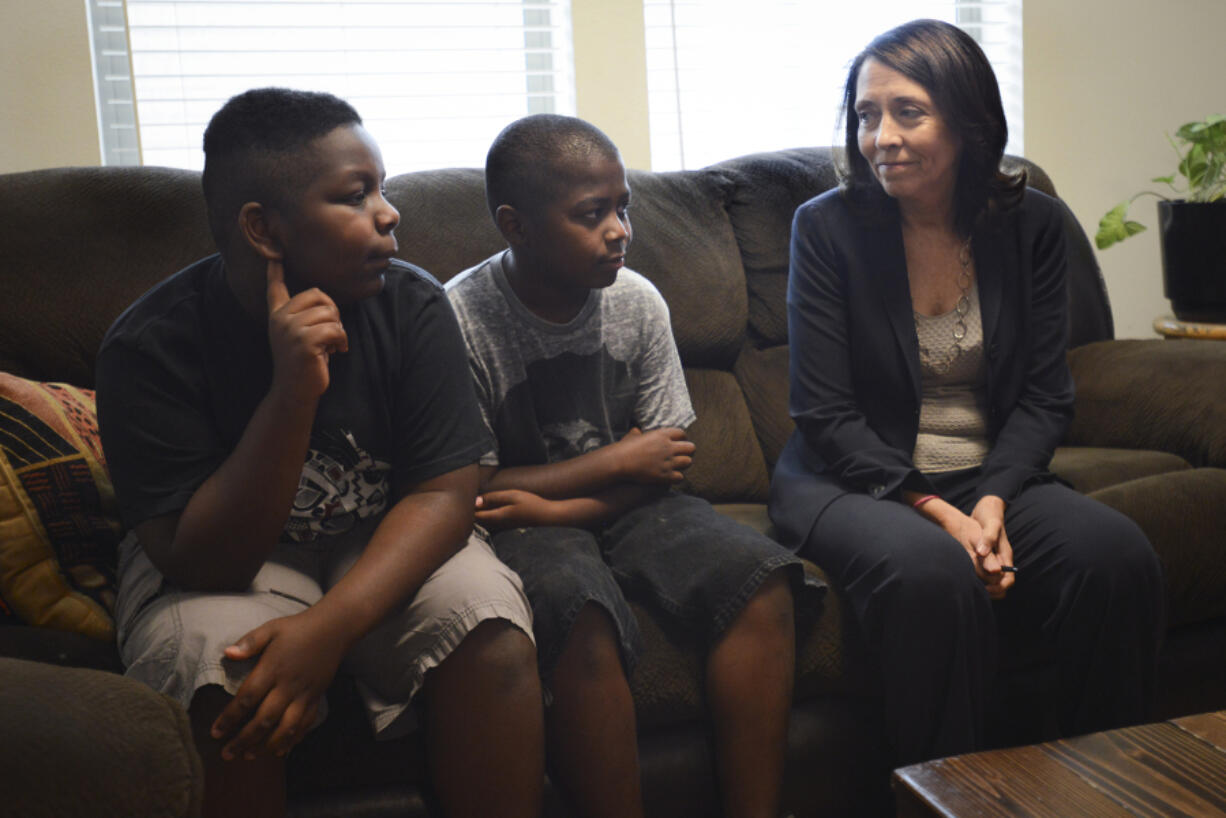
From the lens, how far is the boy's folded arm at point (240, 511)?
1064mm

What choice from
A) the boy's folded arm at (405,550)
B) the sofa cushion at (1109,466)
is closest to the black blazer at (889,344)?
the sofa cushion at (1109,466)

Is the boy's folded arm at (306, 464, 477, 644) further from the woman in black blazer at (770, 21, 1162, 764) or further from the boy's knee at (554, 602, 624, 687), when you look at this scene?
the woman in black blazer at (770, 21, 1162, 764)

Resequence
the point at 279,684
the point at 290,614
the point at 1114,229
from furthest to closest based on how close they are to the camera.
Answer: the point at 1114,229
the point at 290,614
the point at 279,684

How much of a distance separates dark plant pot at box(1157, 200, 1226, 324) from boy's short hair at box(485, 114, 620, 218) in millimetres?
1482

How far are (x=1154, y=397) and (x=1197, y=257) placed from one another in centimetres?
64

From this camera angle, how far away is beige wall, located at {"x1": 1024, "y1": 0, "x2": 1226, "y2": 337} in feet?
8.86

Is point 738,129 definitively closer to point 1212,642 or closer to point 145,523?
point 1212,642

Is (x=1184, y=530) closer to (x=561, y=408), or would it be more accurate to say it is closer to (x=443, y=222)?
(x=561, y=408)

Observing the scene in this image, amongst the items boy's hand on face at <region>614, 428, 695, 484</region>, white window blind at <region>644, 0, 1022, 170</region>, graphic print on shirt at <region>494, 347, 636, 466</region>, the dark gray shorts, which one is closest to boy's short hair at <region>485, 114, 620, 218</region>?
graphic print on shirt at <region>494, 347, 636, 466</region>

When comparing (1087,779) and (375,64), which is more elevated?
(375,64)

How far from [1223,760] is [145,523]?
1061 millimetres

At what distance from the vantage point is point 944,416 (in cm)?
156

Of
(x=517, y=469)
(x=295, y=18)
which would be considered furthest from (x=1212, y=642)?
(x=295, y=18)

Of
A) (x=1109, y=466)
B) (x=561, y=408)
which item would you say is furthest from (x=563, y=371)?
(x=1109, y=466)
